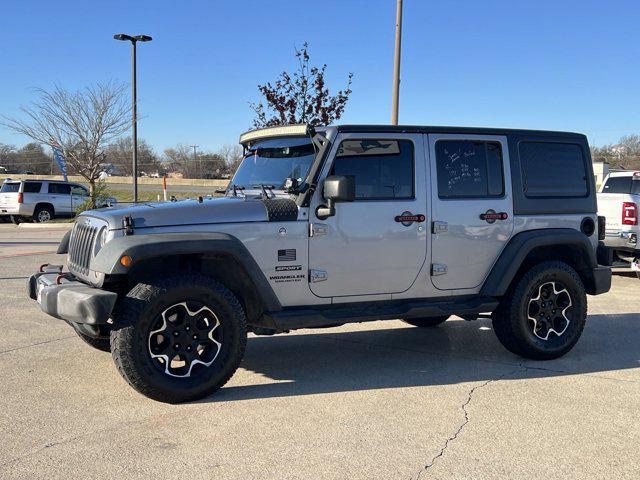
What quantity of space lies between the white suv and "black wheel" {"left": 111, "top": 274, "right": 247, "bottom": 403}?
71.5 feet

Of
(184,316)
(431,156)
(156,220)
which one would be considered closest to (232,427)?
(184,316)

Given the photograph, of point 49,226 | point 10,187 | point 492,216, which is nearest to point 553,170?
point 492,216

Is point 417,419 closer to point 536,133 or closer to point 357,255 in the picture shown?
point 357,255

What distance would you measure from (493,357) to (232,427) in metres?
2.87

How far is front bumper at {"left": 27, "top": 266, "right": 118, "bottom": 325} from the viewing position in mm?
4230

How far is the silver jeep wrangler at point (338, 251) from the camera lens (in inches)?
177

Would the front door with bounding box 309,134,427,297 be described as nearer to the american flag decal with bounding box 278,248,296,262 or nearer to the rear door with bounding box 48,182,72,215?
the american flag decal with bounding box 278,248,296,262

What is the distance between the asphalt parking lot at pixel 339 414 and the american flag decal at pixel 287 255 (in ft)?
3.27

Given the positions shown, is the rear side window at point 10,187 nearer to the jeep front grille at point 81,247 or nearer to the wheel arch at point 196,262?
the jeep front grille at point 81,247

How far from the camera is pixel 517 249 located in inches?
221

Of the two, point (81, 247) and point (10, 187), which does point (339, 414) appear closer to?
point (81, 247)

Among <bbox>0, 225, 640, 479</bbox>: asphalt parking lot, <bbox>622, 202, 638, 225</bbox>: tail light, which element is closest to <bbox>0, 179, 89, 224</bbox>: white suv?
<bbox>0, 225, 640, 479</bbox>: asphalt parking lot

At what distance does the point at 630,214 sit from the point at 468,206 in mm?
6174

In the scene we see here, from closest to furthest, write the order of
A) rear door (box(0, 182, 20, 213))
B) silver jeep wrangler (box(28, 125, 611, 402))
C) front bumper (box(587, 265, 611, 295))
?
silver jeep wrangler (box(28, 125, 611, 402)) → front bumper (box(587, 265, 611, 295)) → rear door (box(0, 182, 20, 213))
